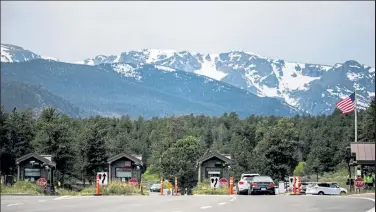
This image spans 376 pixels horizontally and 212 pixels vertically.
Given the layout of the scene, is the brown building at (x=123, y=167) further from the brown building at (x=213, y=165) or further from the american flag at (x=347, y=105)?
Answer: the american flag at (x=347, y=105)

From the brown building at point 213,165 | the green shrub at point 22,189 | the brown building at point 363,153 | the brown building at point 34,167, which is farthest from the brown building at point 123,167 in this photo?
the brown building at point 363,153

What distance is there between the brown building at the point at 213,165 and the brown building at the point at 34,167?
23.5 metres

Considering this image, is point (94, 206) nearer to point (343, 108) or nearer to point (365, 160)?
point (365, 160)

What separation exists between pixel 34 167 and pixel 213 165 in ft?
86.5

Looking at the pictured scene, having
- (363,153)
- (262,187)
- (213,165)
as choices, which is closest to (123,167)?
(213,165)

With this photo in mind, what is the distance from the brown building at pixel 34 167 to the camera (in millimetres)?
61781

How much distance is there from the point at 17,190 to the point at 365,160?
71.3 ft

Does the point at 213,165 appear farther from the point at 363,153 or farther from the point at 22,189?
the point at 22,189

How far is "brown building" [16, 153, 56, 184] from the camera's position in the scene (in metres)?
61.8

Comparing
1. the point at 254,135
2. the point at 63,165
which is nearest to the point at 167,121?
the point at 254,135

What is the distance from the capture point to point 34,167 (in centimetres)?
6372

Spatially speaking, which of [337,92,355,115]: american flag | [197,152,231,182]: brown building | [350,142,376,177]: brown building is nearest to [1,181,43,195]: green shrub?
[350,142,376,177]: brown building

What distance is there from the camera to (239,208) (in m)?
22.1

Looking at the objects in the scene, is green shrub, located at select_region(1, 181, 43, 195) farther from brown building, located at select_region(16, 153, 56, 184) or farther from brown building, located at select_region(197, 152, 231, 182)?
brown building, located at select_region(197, 152, 231, 182)
